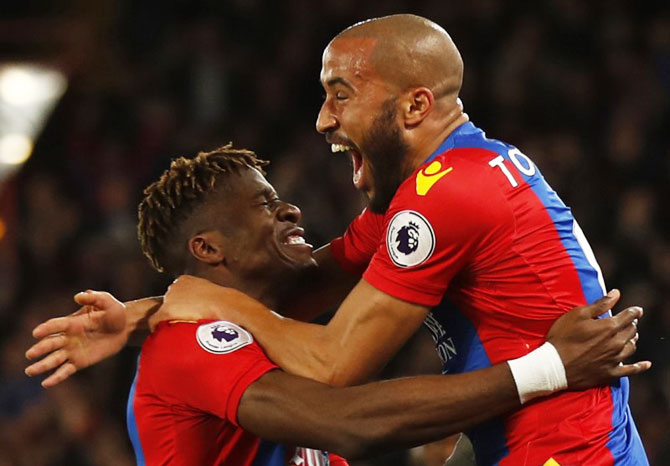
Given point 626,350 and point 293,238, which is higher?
point 293,238

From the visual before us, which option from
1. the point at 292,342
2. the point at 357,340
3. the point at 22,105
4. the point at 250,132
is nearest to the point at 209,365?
the point at 292,342

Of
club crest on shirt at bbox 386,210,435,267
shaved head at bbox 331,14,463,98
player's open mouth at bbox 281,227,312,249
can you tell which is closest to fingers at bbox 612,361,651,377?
club crest on shirt at bbox 386,210,435,267

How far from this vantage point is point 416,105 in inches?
143

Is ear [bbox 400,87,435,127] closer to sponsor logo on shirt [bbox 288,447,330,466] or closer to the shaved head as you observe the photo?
the shaved head

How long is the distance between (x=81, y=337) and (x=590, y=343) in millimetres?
1662

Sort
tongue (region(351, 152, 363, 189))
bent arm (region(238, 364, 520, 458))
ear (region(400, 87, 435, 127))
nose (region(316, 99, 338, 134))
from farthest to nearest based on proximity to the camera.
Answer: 1. tongue (region(351, 152, 363, 189))
2. nose (region(316, 99, 338, 134))
3. ear (region(400, 87, 435, 127))
4. bent arm (region(238, 364, 520, 458))

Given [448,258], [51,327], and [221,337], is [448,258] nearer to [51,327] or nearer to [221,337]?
[221,337]

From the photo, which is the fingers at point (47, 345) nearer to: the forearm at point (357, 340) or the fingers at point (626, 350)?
the forearm at point (357, 340)

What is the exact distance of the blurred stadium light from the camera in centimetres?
1077

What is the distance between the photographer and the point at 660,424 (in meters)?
6.91

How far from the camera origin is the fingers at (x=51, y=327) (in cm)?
362

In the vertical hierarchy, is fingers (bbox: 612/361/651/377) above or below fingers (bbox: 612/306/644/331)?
below

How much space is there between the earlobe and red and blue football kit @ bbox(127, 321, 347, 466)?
34.0 inches

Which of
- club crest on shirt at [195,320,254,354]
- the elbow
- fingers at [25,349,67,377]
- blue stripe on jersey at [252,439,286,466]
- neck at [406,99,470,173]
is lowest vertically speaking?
blue stripe on jersey at [252,439,286,466]
